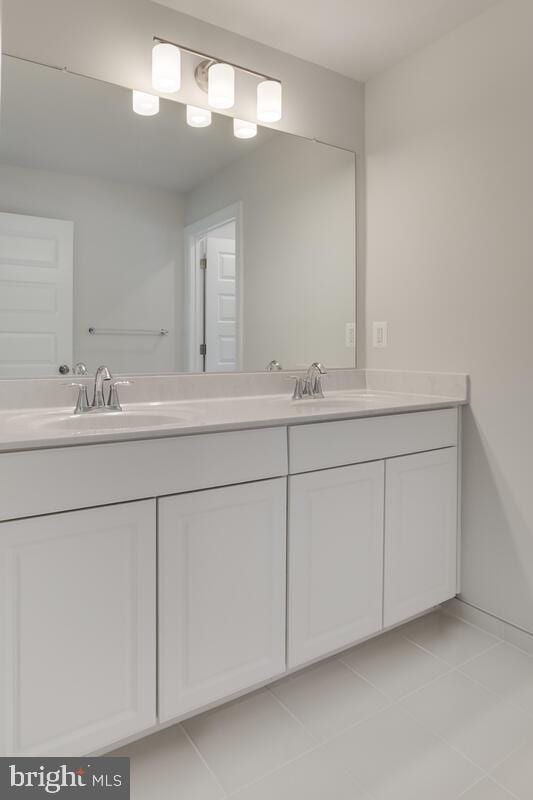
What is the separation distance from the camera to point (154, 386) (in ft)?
5.77

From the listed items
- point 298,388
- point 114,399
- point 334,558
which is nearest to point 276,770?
point 334,558

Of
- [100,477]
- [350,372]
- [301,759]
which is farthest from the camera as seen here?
[350,372]

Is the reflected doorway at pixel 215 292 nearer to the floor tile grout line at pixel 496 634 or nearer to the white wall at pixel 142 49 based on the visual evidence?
the white wall at pixel 142 49

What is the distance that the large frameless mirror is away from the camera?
153 centimetres

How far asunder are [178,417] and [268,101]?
1.25 meters

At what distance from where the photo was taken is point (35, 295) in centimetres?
154

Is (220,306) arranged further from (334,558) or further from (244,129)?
(334,558)

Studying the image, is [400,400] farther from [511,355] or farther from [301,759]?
[301,759]

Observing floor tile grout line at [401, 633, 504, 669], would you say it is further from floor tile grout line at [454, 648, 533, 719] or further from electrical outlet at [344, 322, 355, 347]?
electrical outlet at [344, 322, 355, 347]

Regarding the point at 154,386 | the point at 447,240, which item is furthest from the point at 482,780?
the point at 447,240

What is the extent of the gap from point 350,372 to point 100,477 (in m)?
1.35

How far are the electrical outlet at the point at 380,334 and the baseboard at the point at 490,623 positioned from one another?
104 centimetres

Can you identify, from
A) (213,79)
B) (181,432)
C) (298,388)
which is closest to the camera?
(181,432)

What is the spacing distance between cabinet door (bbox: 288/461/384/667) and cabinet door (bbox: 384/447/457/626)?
0.06 metres
